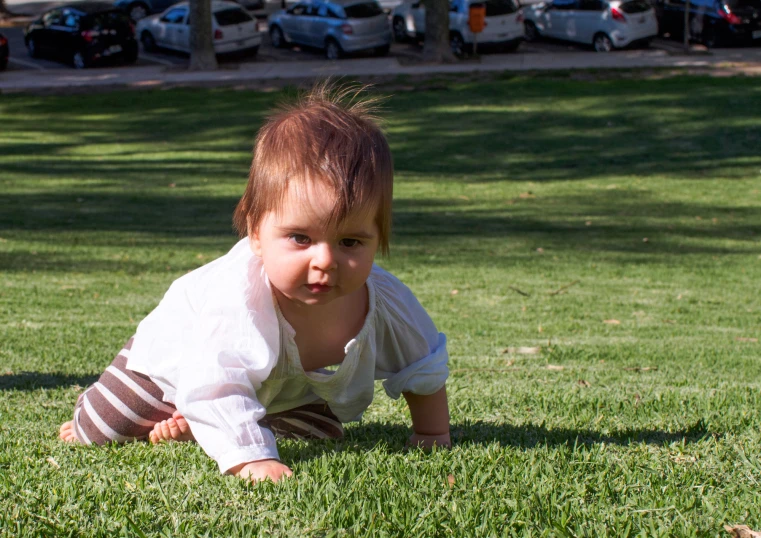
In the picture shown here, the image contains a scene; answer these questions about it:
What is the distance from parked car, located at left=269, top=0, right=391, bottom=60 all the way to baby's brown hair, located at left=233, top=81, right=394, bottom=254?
29.1 m

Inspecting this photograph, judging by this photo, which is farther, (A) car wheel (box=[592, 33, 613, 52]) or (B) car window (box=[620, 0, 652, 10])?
(A) car wheel (box=[592, 33, 613, 52])

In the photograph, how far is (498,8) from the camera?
31.6 m

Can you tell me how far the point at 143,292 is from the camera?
29.3 feet

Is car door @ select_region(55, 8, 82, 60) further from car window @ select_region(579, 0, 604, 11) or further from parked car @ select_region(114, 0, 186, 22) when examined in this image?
car window @ select_region(579, 0, 604, 11)

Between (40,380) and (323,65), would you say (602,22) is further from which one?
(40,380)

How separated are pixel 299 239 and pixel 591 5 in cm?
3167

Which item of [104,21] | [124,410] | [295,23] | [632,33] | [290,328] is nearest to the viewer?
[290,328]

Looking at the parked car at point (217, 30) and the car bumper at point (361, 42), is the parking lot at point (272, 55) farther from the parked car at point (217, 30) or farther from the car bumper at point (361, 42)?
the car bumper at point (361, 42)

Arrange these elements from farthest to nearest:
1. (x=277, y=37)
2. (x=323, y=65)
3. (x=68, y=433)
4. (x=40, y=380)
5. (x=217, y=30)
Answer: (x=277, y=37) < (x=217, y=30) < (x=323, y=65) < (x=40, y=380) < (x=68, y=433)

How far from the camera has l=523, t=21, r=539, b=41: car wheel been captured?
114ft

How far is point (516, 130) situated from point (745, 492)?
19205 millimetres

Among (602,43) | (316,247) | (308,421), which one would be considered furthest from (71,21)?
(316,247)

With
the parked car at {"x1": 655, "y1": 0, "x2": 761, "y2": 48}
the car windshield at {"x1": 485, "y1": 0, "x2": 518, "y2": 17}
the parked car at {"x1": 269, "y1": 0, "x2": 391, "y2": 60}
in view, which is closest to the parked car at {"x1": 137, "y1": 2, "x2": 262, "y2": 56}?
the parked car at {"x1": 269, "y1": 0, "x2": 391, "y2": 60}

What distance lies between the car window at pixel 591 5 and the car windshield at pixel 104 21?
611 inches
